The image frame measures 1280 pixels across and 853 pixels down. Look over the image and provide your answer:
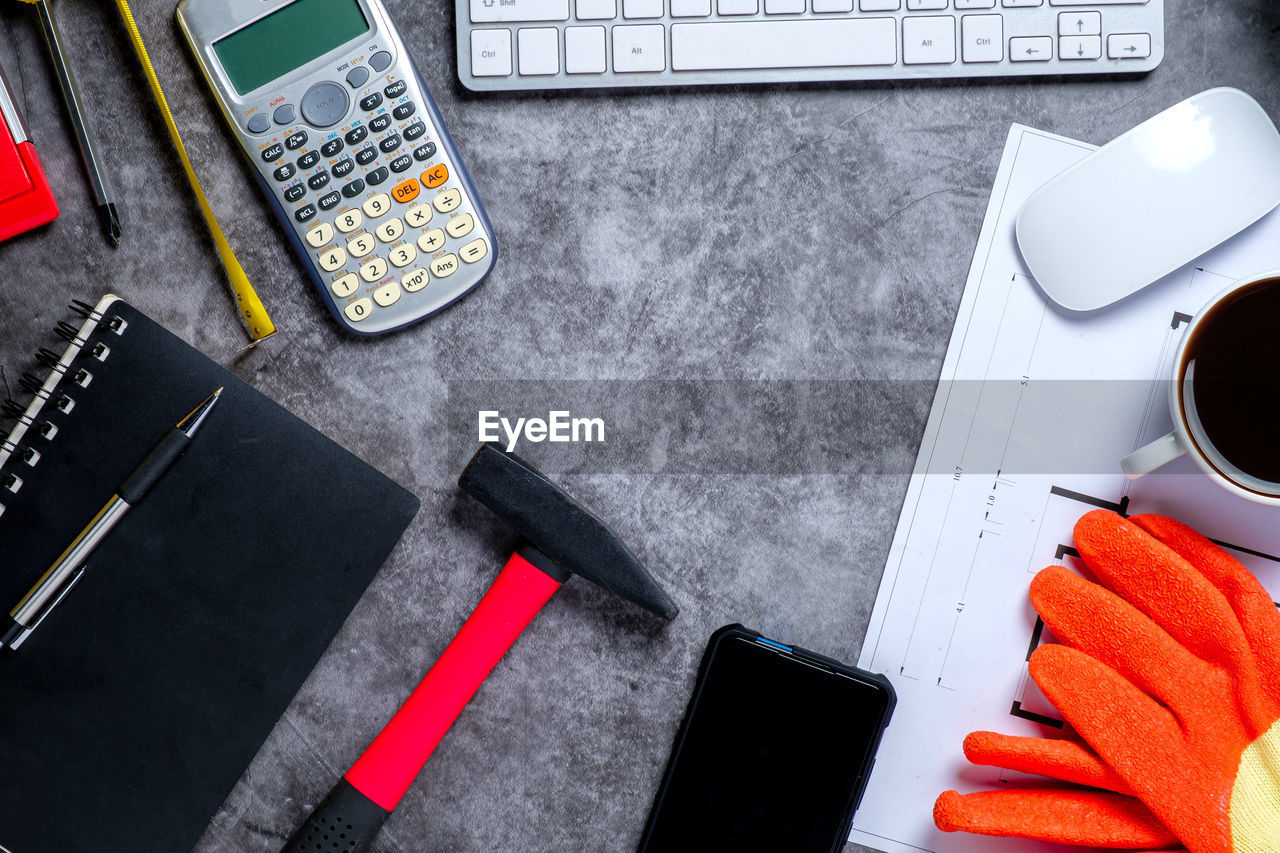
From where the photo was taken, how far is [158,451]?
49cm

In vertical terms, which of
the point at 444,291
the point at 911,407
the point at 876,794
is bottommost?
the point at 876,794

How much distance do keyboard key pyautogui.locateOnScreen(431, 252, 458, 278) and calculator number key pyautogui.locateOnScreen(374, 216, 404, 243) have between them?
3 centimetres

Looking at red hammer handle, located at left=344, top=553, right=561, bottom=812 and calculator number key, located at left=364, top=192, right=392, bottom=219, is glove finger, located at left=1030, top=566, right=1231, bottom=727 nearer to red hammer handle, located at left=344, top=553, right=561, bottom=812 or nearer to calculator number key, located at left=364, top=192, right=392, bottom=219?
red hammer handle, located at left=344, top=553, right=561, bottom=812

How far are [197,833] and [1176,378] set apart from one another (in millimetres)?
662

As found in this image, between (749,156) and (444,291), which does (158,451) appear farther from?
(749,156)

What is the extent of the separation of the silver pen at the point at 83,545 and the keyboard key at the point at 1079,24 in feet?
1.98

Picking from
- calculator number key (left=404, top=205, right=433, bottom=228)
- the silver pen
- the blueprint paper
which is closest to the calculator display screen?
calculator number key (left=404, top=205, right=433, bottom=228)

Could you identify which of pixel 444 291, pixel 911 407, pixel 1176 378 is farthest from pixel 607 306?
pixel 1176 378

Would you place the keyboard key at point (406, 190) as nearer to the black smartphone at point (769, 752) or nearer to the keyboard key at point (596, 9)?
the keyboard key at point (596, 9)

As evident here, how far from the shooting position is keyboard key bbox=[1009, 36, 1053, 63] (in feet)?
1.64

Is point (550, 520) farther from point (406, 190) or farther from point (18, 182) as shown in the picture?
point (18, 182)

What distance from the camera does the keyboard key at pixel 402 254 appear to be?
0.50m

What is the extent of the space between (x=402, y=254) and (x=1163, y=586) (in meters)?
0.52

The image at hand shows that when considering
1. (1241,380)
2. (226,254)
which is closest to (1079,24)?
(1241,380)
